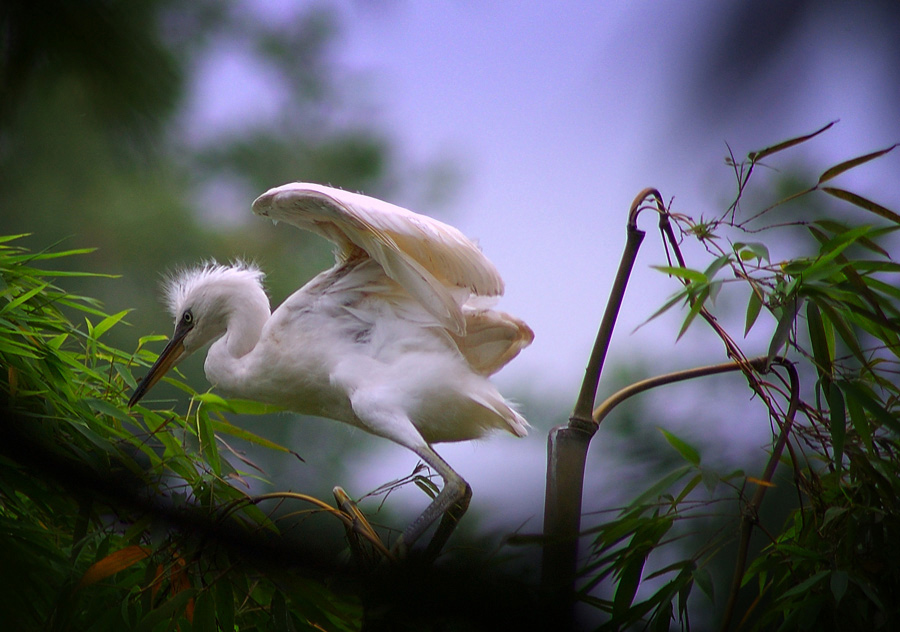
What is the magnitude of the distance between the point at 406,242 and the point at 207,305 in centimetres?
52

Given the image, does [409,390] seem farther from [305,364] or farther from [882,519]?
[882,519]

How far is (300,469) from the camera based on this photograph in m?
2.94

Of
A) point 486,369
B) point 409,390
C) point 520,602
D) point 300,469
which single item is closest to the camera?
point 520,602

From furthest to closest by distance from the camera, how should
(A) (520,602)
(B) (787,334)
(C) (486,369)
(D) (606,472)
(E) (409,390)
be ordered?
(C) (486,369)
(E) (409,390)
(D) (606,472)
(B) (787,334)
(A) (520,602)

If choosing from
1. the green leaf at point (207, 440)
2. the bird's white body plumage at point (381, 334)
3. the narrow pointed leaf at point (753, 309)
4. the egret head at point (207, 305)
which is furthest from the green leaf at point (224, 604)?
the egret head at point (207, 305)

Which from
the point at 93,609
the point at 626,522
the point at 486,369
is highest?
the point at 486,369

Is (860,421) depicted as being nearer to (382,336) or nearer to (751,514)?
(751,514)

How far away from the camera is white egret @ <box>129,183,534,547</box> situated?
4.08 feet

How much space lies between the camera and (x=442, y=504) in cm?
122

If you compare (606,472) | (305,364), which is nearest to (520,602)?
(606,472)

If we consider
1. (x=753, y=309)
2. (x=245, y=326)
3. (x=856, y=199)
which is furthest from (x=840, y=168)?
(x=245, y=326)

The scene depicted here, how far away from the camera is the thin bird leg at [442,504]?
120 cm

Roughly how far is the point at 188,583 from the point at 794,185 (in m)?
0.98

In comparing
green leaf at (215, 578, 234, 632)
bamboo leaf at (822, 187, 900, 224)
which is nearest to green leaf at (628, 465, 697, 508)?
bamboo leaf at (822, 187, 900, 224)
